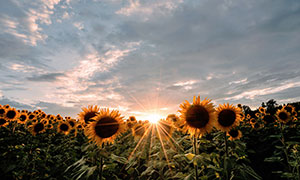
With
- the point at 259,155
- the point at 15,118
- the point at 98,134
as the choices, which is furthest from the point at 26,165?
the point at 259,155

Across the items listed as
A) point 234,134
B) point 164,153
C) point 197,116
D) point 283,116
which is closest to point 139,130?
point 164,153

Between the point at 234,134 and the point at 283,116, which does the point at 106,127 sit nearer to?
the point at 234,134

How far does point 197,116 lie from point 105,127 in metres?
2.25

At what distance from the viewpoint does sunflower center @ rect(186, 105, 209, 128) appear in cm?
418

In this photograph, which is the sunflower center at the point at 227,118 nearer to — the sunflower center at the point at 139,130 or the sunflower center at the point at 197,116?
the sunflower center at the point at 197,116

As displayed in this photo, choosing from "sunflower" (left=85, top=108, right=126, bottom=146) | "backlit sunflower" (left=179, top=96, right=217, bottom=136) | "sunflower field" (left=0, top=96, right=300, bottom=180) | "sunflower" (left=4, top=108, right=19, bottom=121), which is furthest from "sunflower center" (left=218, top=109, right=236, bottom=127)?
"sunflower" (left=4, top=108, right=19, bottom=121)

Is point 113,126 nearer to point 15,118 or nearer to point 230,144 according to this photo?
point 230,144

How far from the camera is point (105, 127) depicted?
4094mm

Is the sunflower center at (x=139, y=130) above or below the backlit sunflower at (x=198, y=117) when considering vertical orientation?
below

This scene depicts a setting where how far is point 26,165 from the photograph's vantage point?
21.4 feet

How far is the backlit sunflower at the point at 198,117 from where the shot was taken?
4180mm

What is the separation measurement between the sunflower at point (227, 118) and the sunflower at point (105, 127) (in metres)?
2.83

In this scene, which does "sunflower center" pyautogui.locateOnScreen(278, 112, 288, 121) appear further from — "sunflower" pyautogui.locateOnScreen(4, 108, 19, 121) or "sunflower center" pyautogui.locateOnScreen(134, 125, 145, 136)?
"sunflower" pyautogui.locateOnScreen(4, 108, 19, 121)

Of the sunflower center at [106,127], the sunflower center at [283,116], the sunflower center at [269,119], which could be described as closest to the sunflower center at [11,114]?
the sunflower center at [106,127]
